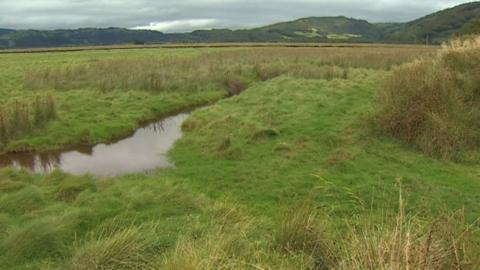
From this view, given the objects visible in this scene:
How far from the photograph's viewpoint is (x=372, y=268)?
169 inches

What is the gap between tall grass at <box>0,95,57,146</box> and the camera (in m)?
14.8

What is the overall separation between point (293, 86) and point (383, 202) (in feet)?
47.6

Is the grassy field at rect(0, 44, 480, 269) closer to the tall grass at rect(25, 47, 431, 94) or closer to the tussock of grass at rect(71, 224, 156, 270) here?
the tussock of grass at rect(71, 224, 156, 270)

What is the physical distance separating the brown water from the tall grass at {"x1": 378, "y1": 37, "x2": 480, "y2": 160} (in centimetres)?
688

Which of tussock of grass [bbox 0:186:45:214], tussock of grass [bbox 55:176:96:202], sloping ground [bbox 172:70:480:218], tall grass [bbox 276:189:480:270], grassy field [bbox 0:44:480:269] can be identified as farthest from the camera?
sloping ground [bbox 172:70:480:218]

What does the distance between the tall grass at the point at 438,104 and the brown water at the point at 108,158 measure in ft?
22.6

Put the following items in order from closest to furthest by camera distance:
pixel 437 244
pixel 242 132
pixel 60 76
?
pixel 437 244
pixel 242 132
pixel 60 76

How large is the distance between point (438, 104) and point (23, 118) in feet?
Result: 44.1

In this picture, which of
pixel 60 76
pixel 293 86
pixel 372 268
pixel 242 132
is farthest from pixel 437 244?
pixel 60 76

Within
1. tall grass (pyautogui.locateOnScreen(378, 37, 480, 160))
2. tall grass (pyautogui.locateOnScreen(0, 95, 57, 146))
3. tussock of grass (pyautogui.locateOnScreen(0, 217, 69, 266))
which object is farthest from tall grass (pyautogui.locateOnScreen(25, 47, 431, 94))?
tussock of grass (pyautogui.locateOnScreen(0, 217, 69, 266))

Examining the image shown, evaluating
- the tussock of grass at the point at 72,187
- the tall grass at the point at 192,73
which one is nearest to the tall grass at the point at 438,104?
the tussock of grass at the point at 72,187

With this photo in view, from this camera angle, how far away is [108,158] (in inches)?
547

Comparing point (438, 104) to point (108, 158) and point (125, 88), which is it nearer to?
point (108, 158)

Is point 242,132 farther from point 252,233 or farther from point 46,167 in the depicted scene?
point 252,233
